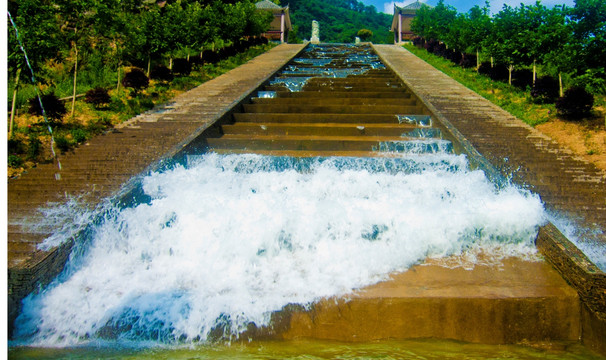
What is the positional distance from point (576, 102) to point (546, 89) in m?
1.37

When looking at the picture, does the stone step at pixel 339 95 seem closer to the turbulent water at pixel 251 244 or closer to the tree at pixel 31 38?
the turbulent water at pixel 251 244

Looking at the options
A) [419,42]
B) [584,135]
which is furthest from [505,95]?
[419,42]

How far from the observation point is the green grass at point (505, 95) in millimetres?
8125

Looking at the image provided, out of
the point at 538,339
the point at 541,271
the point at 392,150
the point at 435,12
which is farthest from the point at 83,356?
the point at 435,12

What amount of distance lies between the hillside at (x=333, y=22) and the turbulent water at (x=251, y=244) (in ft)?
112

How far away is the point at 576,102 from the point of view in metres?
7.43

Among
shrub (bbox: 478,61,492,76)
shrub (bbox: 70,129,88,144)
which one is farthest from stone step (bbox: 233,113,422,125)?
shrub (bbox: 478,61,492,76)

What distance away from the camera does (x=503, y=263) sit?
154 inches

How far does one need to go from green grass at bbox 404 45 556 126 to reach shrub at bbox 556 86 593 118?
36cm

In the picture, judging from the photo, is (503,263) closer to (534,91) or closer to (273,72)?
(534,91)

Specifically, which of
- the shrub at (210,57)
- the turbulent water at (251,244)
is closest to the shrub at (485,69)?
the turbulent water at (251,244)

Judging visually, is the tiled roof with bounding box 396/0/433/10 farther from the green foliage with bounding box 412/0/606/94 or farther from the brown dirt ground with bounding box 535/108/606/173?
the brown dirt ground with bounding box 535/108/606/173

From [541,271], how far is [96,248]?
4.24m

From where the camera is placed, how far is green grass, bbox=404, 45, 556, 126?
26.7 feet
